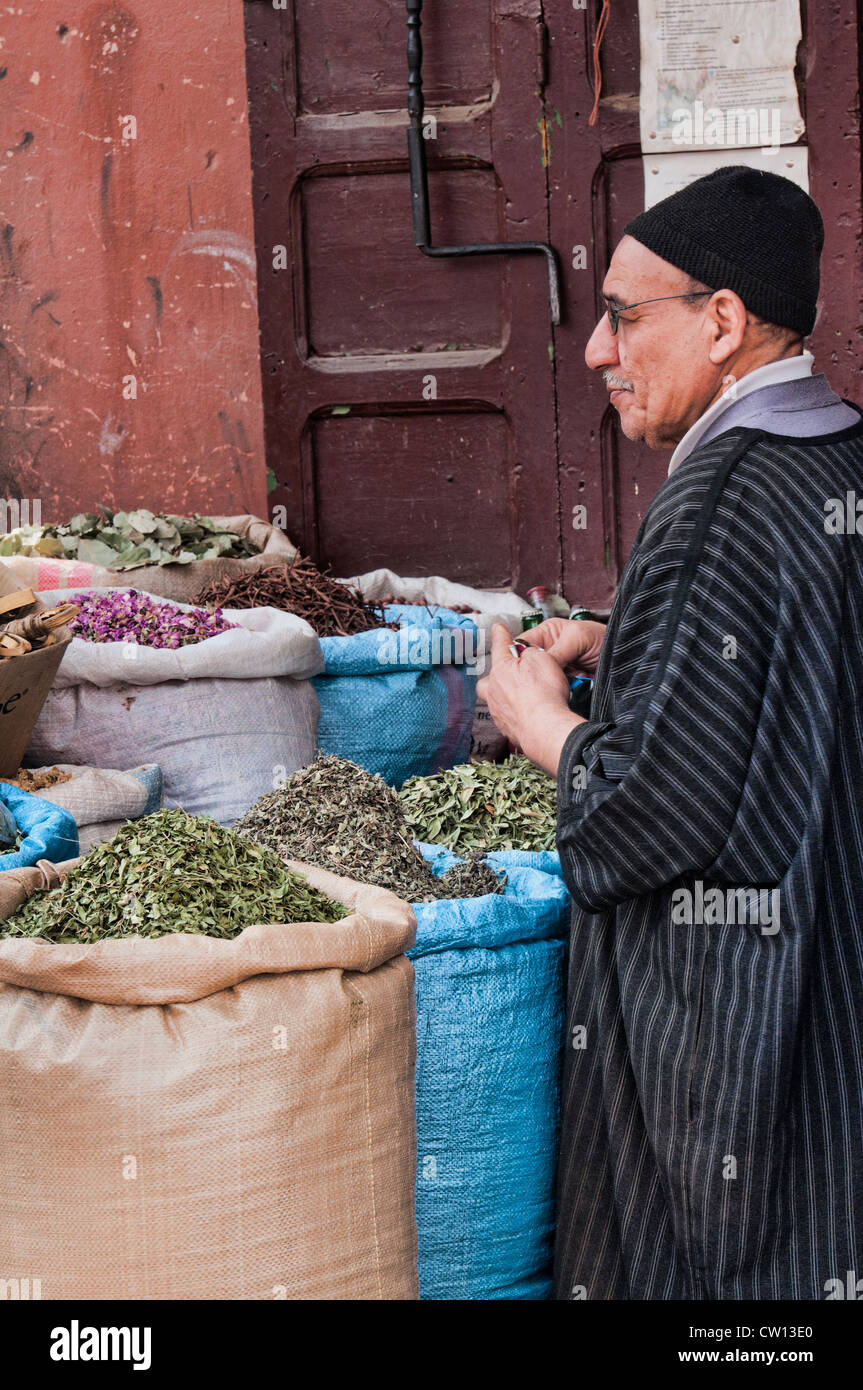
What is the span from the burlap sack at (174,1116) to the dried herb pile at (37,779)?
3.53ft

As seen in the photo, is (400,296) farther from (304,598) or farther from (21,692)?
(21,692)

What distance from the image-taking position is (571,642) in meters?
2.13

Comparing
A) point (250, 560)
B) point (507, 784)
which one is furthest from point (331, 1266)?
point (250, 560)

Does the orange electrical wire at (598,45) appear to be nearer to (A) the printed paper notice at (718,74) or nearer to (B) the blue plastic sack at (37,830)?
(A) the printed paper notice at (718,74)

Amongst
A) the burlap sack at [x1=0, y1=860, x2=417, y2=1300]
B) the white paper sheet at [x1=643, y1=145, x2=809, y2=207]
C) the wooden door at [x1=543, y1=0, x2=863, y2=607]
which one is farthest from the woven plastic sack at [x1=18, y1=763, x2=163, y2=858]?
the white paper sheet at [x1=643, y1=145, x2=809, y2=207]

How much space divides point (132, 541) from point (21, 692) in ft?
4.15

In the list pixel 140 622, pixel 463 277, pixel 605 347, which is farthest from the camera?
pixel 463 277

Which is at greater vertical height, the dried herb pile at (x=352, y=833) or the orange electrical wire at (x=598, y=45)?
the orange electrical wire at (x=598, y=45)

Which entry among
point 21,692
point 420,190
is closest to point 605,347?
point 21,692

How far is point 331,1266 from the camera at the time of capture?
1553 millimetres

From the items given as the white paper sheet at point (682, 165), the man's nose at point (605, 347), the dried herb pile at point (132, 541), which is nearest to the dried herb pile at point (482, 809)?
the man's nose at point (605, 347)

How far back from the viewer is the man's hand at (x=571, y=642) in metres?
2.13

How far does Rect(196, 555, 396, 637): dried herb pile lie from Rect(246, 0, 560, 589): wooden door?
0.56 m

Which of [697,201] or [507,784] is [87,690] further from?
[697,201]
